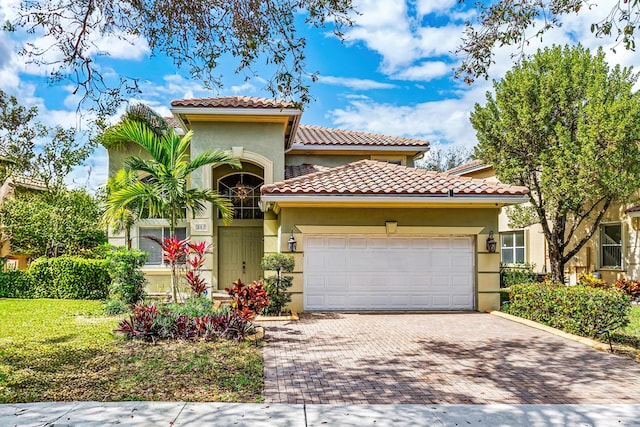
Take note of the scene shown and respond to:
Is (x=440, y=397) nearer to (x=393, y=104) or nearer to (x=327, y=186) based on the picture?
(x=327, y=186)

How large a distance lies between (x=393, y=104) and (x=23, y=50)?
15.2 m

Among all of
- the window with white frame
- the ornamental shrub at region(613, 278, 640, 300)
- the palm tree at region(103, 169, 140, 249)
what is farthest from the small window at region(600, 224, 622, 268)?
the palm tree at region(103, 169, 140, 249)

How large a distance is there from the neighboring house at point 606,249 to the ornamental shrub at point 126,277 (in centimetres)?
1111

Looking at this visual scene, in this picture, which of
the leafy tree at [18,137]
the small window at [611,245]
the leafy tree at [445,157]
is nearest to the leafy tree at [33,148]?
the leafy tree at [18,137]

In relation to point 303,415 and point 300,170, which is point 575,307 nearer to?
point 303,415

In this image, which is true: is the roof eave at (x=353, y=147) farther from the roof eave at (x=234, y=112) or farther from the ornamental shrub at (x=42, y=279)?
the ornamental shrub at (x=42, y=279)

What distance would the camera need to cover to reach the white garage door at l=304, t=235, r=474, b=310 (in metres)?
14.3

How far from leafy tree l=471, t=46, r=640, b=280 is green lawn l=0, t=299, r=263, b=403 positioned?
1232cm

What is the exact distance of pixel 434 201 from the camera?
1378cm

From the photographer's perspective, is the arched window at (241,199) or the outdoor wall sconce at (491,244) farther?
the arched window at (241,199)

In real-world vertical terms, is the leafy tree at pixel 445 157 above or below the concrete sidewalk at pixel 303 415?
above

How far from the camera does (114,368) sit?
7801 mm

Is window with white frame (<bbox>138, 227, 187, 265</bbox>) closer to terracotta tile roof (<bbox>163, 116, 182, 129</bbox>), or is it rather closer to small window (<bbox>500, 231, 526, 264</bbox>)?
terracotta tile roof (<bbox>163, 116, 182, 129</bbox>)

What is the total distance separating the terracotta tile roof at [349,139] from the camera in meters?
19.6
